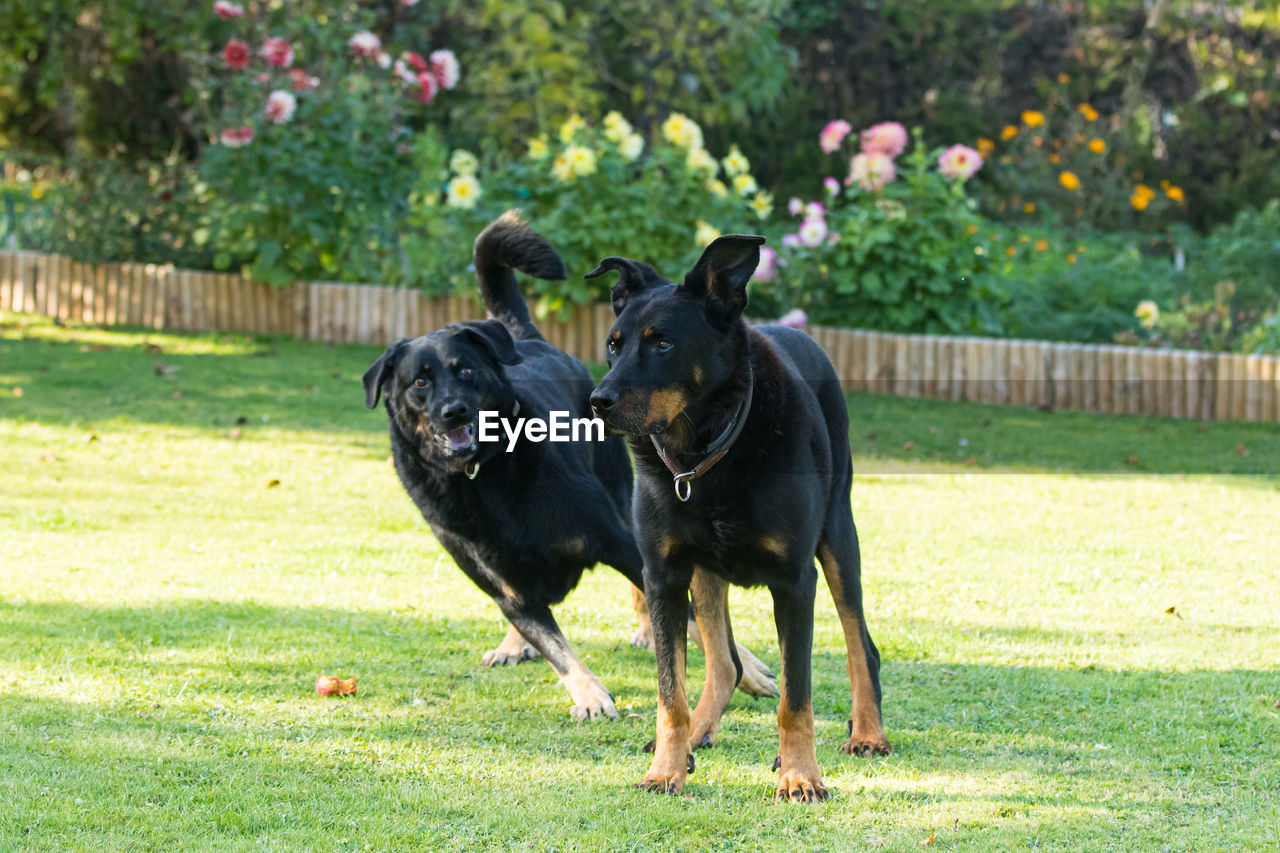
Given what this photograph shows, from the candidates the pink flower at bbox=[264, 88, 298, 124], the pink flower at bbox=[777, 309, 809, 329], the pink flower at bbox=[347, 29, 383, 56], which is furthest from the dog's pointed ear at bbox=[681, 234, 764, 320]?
the pink flower at bbox=[347, 29, 383, 56]

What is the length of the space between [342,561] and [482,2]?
1037cm

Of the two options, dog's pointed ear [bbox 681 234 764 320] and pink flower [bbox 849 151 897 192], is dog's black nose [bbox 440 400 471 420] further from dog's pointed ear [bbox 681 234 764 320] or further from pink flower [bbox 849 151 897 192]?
pink flower [bbox 849 151 897 192]

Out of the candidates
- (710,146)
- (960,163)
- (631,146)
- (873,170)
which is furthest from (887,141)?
(710,146)

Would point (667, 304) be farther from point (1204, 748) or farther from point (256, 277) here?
point (256, 277)

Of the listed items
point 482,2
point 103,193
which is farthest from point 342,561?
point 482,2

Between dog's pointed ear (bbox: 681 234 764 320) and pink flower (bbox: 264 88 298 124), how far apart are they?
9.83m

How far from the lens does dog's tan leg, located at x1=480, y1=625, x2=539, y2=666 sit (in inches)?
211

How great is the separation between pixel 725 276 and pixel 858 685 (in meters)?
1.40

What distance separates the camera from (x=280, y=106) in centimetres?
1262

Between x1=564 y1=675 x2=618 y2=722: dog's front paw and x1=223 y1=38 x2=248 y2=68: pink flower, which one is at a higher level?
x1=223 y1=38 x2=248 y2=68: pink flower

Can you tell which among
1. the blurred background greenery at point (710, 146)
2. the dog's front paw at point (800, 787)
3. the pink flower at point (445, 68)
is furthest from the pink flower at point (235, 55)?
the dog's front paw at point (800, 787)

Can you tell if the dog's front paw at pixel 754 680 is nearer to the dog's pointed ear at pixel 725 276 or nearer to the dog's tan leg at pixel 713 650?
the dog's tan leg at pixel 713 650

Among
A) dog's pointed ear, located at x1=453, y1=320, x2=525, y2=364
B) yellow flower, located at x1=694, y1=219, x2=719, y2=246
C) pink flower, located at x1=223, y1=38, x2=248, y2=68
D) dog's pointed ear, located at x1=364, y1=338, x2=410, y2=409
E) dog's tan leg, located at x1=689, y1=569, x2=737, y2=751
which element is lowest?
dog's tan leg, located at x1=689, y1=569, x2=737, y2=751

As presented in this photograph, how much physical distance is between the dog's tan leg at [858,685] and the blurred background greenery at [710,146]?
7.09m
